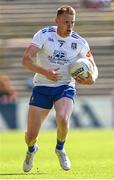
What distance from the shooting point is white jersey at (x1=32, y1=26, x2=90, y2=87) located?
995 centimetres

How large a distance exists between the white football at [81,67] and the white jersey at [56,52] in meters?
0.08

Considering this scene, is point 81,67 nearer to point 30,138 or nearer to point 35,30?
point 30,138

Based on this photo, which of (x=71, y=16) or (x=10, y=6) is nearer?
(x=71, y=16)

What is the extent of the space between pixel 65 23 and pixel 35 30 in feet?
48.5

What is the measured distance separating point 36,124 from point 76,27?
14231 millimetres

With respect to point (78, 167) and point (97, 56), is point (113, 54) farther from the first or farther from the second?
point (78, 167)

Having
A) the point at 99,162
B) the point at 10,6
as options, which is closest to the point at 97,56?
the point at 10,6

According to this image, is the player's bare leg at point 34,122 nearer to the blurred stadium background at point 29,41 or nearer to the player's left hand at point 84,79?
the player's left hand at point 84,79

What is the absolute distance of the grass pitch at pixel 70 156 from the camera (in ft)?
32.2

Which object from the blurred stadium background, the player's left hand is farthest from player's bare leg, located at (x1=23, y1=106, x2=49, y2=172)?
the blurred stadium background

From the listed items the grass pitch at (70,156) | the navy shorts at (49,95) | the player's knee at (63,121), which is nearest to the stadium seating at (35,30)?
the grass pitch at (70,156)

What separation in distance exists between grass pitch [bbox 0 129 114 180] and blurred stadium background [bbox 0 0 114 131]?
0.65 metres

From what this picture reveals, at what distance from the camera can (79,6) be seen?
23547 millimetres

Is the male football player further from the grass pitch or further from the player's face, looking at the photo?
the grass pitch
